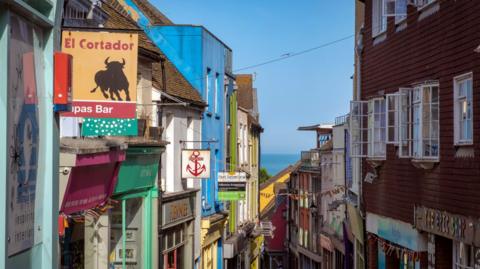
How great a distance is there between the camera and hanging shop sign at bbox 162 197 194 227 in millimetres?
21964

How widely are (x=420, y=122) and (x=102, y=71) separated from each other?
6.55 metres

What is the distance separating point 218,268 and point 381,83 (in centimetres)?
1506

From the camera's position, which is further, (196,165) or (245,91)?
(245,91)

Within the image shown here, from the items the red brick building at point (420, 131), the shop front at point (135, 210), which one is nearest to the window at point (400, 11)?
the red brick building at point (420, 131)

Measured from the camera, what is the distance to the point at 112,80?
12773mm

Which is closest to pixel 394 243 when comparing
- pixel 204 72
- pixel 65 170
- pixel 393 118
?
pixel 393 118

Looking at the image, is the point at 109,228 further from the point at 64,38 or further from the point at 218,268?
the point at 218,268

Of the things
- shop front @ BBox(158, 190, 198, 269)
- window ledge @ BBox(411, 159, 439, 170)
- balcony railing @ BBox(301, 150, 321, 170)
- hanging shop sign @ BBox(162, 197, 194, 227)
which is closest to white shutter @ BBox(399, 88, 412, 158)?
window ledge @ BBox(411, 159, 439, 170)

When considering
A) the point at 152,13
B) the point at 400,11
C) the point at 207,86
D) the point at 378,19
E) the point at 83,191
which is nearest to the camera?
the point at 83,191

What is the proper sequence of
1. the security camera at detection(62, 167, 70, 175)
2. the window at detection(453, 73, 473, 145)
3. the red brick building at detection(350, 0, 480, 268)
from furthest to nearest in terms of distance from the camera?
the red brick building at detection(350, 0, 480, 268) → the window at detection(453, 73, 473, 145) → the security camera at detection(62, 167, 70, 175)

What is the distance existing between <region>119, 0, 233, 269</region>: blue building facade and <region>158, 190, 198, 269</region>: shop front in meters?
1.94

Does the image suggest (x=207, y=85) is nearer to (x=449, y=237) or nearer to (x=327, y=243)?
(x=327, y=243)

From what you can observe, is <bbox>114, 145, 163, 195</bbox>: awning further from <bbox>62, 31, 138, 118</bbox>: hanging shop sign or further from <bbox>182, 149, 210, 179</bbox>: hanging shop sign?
<bbox>62, 31, 138, 118</bbox>: hanging shop sign

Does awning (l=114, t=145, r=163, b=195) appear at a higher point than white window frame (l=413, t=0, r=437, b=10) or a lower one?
lower
